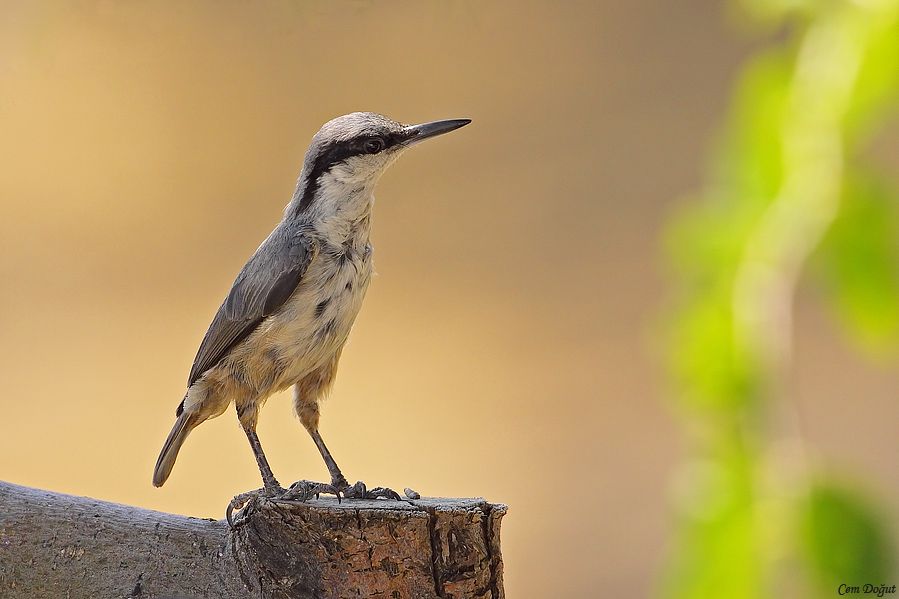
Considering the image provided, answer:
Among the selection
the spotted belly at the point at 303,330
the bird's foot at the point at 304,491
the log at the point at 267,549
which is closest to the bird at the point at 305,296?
the spotted belly at the point at 303,330

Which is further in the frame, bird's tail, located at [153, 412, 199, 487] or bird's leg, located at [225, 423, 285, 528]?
bird's tail, located at [153, 412, 199, 487]

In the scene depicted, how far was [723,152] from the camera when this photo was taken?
0.97ft

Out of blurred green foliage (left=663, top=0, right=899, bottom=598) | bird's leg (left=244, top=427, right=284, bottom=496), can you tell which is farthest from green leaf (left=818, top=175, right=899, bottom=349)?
bird's leg (left=244, top=427, right=284, bottom=496)

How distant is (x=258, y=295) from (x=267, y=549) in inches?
29.9

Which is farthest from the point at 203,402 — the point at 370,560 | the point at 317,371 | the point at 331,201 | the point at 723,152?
the point at 723,152

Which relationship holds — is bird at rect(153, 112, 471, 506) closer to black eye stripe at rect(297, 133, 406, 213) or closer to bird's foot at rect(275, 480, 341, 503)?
black eye stripe at rect(297, 133, 406, 213)

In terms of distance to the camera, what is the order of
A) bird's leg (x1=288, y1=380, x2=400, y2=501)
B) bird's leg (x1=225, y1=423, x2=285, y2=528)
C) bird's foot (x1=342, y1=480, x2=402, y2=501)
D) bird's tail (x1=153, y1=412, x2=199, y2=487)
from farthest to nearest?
bird's tail (x1=153, y1=412, x2=199, y2=487)
bird's leg (x1=288, y1=380, x2=400, y2=501)
bird's foot (x1=342, y1=480, x2=402, y2=501)
bird's leg (x1=225, y1=423, x2=285, y2=528)

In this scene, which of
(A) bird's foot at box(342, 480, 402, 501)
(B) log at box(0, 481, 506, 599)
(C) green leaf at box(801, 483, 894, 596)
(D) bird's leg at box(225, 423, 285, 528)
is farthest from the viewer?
(A) bird's foot at box(342, 480, 402, 501)

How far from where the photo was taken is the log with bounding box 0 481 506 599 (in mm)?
1823

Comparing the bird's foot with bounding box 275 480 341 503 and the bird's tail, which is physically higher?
the bird's tail

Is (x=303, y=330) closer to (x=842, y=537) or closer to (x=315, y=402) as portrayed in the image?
(x=315, y=402)

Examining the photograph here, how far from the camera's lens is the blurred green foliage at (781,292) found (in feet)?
0.79

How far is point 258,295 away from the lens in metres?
2.44

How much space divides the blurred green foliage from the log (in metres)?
1.66
